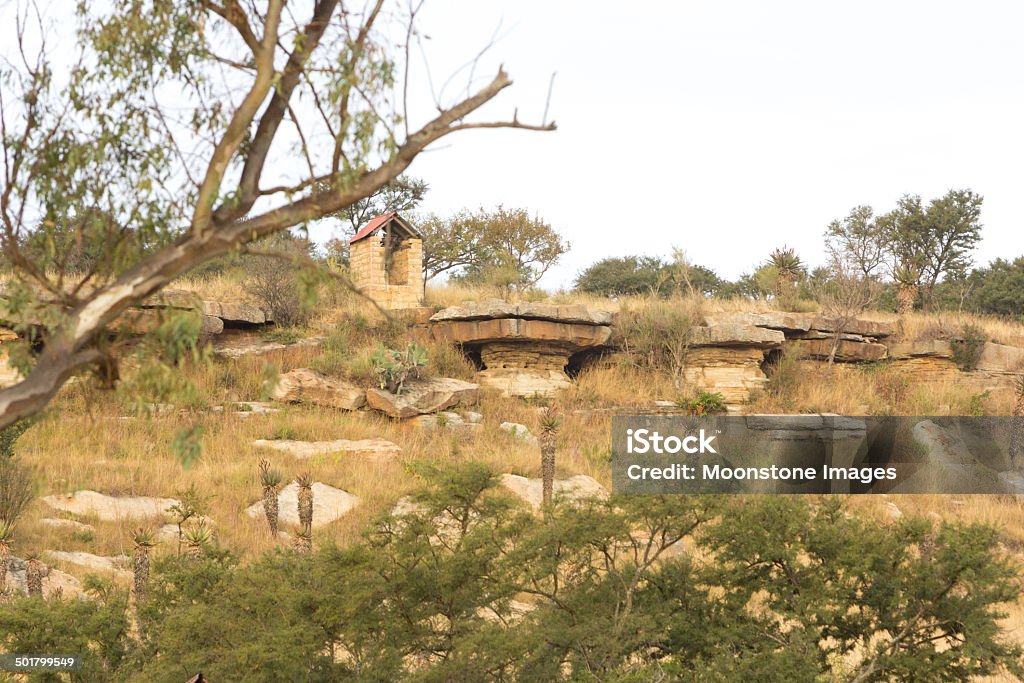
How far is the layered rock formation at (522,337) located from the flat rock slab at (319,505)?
7.79 m

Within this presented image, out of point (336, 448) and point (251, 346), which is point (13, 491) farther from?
point (251, 346)

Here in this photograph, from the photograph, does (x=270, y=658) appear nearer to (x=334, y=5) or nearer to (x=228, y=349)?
(x=334, y=5)

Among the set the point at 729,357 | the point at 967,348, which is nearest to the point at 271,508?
the point at 729,357

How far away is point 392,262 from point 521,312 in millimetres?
4894

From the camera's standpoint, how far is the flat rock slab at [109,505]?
13.3 m

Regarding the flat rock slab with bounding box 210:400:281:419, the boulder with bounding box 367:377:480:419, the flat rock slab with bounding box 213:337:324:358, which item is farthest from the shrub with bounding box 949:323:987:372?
the flat rock slab with bounding box 210:400:281:419

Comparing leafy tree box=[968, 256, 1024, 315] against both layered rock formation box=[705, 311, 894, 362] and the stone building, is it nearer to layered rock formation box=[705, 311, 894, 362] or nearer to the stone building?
layered rock formation box=[705, 311, 894, 362]

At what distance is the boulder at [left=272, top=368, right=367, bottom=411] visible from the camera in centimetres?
2000

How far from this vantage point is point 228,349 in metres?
22.2

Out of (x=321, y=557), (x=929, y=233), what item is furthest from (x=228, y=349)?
(x=929, y=233)

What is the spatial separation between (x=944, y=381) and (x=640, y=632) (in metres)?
19.5

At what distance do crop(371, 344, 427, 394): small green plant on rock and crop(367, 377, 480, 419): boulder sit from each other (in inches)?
9.3

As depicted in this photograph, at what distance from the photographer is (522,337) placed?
22.4 metres

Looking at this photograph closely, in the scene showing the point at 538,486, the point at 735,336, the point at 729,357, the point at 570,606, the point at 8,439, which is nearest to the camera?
the point at 570,606
